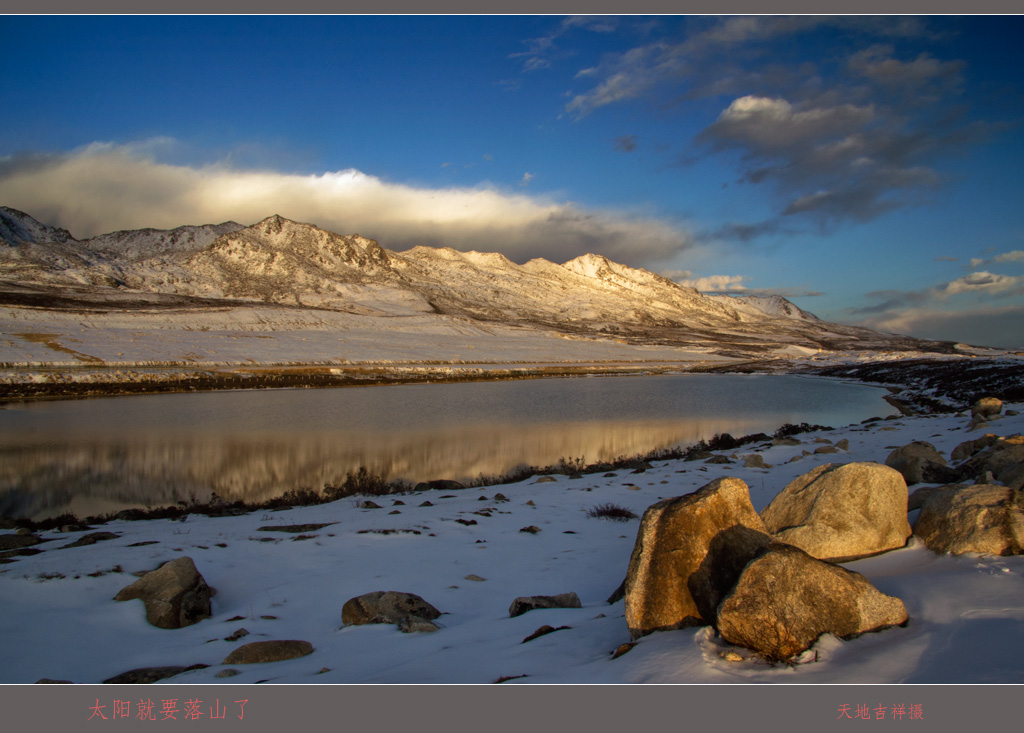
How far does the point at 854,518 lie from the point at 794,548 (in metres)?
1.72

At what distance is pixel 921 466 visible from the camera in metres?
9.28

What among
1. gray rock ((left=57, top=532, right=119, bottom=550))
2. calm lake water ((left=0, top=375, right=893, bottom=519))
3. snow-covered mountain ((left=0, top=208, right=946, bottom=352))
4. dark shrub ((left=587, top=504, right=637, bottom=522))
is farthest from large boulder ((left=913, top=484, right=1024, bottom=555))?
snow-covered mountain ((left=0, top=208, right=946, bottom=352))

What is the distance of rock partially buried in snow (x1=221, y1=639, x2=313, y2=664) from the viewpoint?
17.5ft

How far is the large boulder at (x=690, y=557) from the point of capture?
15.9 ft

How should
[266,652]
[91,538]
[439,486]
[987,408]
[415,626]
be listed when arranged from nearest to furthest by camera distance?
[266,652] → [415,626] → [91,538] → [439,486] → [987,408]

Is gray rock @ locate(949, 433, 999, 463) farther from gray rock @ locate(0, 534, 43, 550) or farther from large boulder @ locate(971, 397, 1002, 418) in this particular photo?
gray rock @ locate(0, 534, 43, 550)

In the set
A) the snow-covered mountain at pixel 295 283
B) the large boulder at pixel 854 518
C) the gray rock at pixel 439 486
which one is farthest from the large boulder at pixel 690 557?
the snow-covered mountain at pixel 295 283

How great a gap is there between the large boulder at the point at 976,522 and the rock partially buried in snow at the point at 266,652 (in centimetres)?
609

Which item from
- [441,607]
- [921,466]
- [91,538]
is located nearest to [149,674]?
[441,607]

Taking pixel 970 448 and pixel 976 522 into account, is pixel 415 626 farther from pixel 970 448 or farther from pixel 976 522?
pixel 970 448

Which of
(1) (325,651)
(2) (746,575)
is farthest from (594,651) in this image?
(1) (325,651)

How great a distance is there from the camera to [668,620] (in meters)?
4.84

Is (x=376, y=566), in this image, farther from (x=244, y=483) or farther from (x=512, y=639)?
(x=244, y=483)

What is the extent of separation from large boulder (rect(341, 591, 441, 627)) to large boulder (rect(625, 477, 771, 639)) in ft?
8.28
